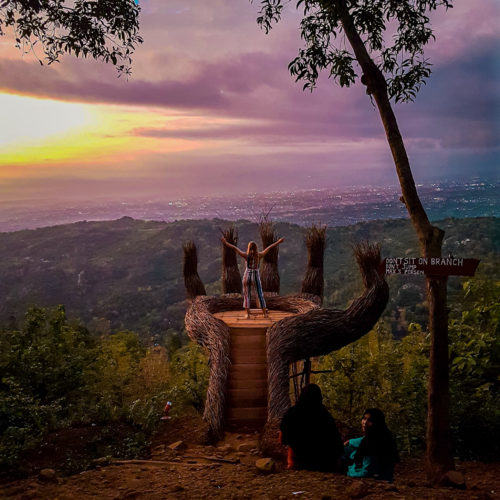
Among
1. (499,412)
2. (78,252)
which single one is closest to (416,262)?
(499,412)

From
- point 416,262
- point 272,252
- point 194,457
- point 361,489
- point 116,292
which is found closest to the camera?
point 361,489

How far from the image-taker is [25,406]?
7.21 metres

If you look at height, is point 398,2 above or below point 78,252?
above

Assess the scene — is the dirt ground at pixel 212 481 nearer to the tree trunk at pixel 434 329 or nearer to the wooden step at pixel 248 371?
the tree trunk at pixel 434 329

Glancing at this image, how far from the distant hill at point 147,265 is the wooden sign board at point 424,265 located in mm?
20898

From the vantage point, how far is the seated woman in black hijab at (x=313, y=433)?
494cm

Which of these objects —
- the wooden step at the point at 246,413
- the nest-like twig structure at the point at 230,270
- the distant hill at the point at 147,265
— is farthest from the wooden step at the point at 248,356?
the distant hill at the point at 147,265

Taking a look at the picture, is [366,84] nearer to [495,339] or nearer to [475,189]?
[495,339]

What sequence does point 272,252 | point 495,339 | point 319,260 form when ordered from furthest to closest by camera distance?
point 272,252
point 319,260
point 495,339

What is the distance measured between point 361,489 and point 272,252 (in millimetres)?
7768

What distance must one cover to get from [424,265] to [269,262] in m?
6.64

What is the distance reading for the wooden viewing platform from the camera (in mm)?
7352

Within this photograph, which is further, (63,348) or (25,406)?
(63,348)

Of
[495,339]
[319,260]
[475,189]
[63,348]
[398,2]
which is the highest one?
[398,2]
